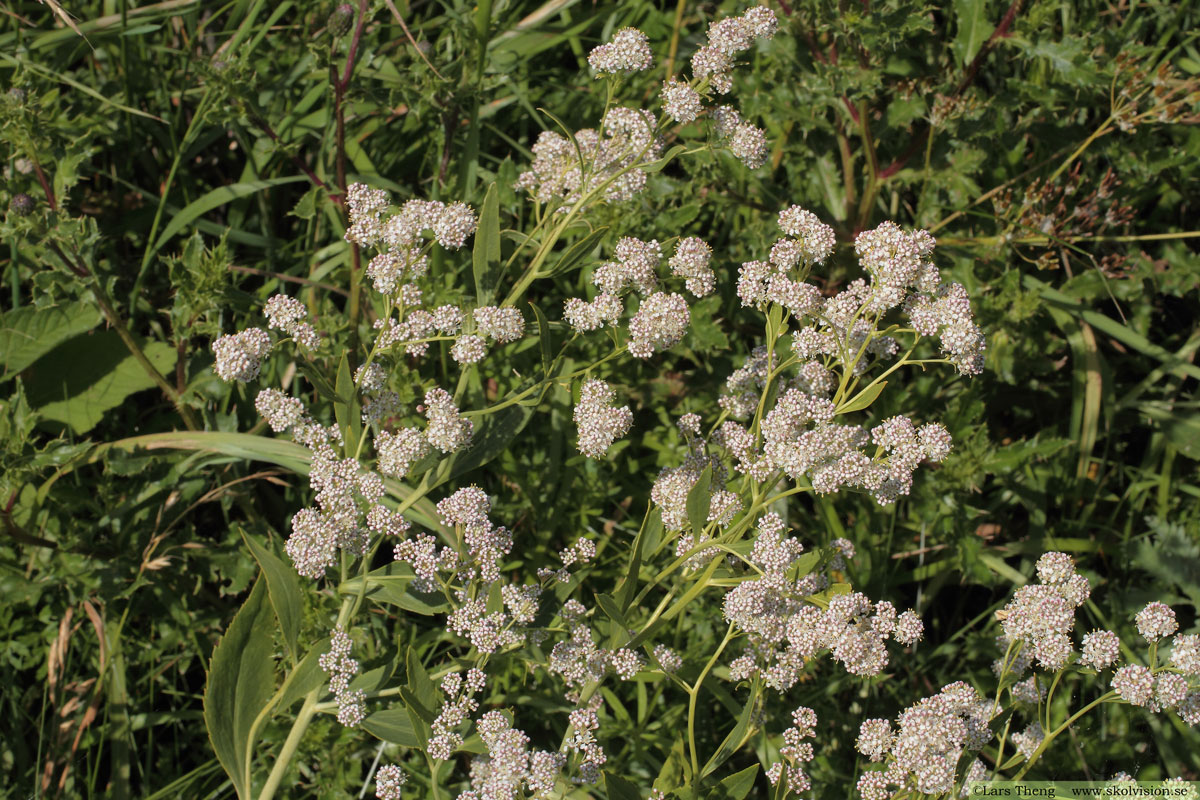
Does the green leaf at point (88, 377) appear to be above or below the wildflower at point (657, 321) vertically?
below

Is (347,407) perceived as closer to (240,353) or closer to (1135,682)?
(240,353)

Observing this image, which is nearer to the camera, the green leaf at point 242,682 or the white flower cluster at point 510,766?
the white flower cluster at point 510,766

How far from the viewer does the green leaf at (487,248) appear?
2600mm

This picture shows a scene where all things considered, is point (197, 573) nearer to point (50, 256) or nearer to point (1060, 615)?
point (50, 256)

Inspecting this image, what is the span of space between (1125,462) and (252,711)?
3.49 metres

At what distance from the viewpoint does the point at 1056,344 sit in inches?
152

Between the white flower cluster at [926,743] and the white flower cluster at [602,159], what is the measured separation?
59.1 inches

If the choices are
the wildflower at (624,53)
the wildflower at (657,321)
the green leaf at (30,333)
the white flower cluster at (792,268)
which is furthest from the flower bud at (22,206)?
the white flower cluster at (792,268)

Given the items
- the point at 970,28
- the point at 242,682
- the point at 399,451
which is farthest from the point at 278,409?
the point at 970,28

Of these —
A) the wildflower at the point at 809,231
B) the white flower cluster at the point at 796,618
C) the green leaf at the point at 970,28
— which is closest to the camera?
the white flower cluster at the point at 796,618

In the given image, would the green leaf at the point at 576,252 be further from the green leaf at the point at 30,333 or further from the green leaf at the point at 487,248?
the green leaf at the point at 30,333

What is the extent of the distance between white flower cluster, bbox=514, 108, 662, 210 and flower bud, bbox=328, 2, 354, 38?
0.73m

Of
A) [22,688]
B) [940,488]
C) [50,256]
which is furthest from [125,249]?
[940,488]

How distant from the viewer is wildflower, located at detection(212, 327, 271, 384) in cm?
228
